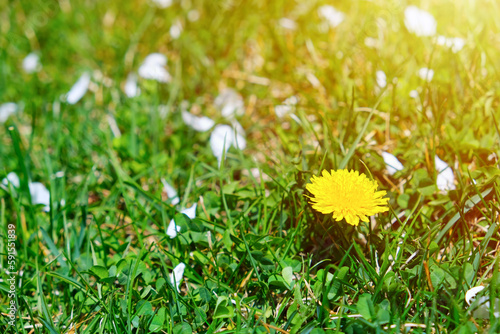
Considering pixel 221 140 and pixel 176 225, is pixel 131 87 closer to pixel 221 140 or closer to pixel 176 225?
pixel 221 140

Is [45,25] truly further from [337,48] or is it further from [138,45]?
[337,48]

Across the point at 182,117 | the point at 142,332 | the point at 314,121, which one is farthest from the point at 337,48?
the point at 142,332

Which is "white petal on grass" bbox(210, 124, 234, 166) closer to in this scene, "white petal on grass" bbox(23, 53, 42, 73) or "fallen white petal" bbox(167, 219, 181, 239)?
"fallen white petal" bbox(167, 219, 181, 239)

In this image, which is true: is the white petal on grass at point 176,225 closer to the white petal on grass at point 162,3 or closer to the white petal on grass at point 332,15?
the white petal on grass at point 332,15

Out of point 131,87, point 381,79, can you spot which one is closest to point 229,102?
point 131,87

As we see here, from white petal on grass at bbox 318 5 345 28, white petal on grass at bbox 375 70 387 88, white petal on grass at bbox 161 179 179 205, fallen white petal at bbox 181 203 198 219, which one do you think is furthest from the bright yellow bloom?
white petal on grass at bbox 318 5 345 28
